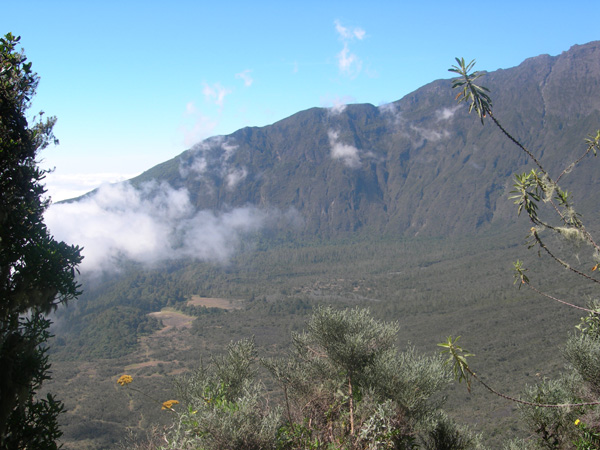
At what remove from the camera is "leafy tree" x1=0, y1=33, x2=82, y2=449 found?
634 centimetres

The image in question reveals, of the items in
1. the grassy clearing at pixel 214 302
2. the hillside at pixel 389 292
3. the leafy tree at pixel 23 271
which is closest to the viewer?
the leafy tree at pixel 23 271

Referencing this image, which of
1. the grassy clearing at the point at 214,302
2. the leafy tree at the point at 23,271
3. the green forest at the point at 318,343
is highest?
the leafy tree at the point at 23,271

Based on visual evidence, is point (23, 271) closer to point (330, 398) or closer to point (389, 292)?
point (330, 398)

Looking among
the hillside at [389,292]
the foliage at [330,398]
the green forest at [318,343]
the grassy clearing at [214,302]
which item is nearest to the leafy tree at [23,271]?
the green forest at [318,343]

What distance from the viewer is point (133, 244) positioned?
7869 inches

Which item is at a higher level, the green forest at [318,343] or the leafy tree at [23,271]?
the leafy tree at [23,271]

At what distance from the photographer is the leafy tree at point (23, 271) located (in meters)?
6.34

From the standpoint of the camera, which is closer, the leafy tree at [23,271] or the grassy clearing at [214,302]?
the leafy tree at [23,271]

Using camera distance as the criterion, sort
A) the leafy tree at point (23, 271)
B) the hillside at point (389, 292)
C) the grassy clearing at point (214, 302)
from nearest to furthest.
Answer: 1. the leafy tree at point (23, 271)
2. the hillside at point (389, 292)
3. the grassy clearing at point (214, 302)

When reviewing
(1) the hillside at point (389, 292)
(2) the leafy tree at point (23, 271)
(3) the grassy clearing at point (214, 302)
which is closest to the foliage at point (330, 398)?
(2) the leafy tree at point (23, 271)

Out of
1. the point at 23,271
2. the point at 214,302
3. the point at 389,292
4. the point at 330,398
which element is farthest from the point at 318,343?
the point at 214,302

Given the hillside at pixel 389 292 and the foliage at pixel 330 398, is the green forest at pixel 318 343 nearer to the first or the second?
the foliage at pixel 330 398

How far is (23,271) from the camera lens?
6891 mm

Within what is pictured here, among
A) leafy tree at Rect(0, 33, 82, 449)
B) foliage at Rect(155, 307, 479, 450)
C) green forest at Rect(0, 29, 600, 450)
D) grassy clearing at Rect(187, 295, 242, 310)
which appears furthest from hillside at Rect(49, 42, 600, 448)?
leafy tree at Rect(0, 33, 82, 449)
